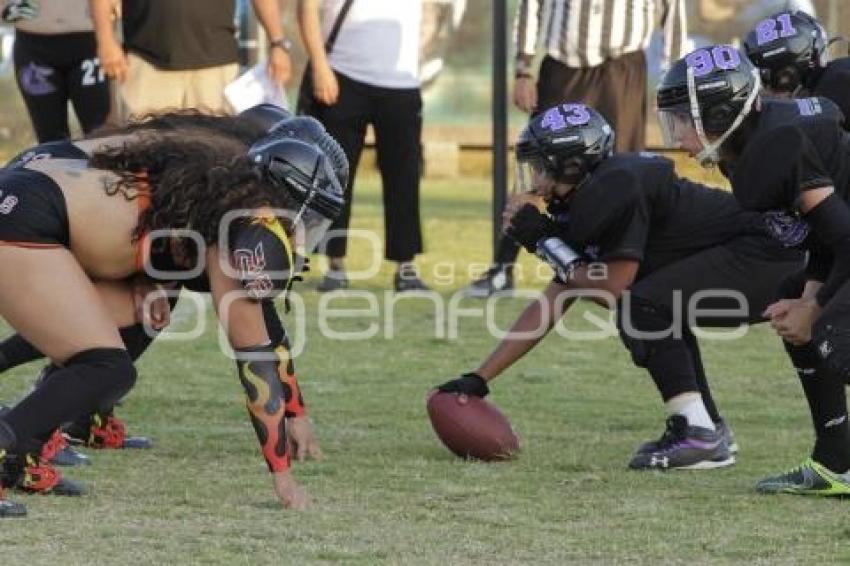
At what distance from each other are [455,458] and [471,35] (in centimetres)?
1048

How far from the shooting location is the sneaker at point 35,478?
19.1 feet

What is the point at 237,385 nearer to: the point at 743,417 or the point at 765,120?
the point at 743,417

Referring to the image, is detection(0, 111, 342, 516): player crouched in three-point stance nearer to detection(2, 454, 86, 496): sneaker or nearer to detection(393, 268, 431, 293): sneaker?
detection(2, 454, 86, 496): sneaker

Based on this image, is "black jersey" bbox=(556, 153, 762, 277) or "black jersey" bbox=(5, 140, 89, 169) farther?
"black jersey" bbox=(556, 153, 762, 277)

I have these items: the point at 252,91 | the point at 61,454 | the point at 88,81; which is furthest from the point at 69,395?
the point at 88,81

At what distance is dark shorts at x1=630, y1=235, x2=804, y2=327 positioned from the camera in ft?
22.3

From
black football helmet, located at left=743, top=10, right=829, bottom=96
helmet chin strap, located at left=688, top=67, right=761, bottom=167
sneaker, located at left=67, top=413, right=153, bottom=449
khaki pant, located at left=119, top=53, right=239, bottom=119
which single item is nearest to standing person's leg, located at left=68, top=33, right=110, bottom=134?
khaki pant, located at left=119, top=53, right=239, bottom=119

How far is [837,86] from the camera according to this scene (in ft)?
23.6

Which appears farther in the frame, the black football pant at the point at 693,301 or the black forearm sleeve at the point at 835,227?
the black football pant at the point at 693,301

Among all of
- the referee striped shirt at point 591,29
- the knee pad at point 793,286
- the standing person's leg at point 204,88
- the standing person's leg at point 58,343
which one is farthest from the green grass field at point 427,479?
the referee striped shirt at point 591,29

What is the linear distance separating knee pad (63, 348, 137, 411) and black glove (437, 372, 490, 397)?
1380mm

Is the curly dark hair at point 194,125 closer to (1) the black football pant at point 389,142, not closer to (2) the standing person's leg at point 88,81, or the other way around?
(2) the standing person's leg at point 88,81

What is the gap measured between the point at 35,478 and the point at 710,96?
2.28m

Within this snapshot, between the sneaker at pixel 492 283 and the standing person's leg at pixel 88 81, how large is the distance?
7.20 feet
